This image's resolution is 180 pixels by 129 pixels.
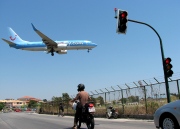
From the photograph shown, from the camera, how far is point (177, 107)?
7.82 metres

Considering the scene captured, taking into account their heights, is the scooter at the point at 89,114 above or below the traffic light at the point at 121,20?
below

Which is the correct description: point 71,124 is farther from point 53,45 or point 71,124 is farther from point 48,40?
point 53,45

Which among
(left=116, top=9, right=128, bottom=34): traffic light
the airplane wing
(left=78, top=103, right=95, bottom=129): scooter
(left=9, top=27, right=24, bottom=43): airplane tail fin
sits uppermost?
(left=9, top=27, right=24, bottom=43): airplane tail fin

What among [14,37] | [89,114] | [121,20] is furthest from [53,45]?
[89,114]

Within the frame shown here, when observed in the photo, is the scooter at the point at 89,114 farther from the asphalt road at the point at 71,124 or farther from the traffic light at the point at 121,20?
the traffic light at the point at 121,20

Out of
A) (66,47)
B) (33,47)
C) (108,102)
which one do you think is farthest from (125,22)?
(33,47)

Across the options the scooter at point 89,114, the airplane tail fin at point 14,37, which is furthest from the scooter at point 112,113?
the airplane tail fin at point 14,37

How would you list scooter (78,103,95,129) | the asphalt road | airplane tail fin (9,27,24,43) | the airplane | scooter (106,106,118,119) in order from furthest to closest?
airplane tail fin (9,27,24,43) → the airplane → scooter (106,106,118,119) → the asphalt road → scooter (78,103,95,129)

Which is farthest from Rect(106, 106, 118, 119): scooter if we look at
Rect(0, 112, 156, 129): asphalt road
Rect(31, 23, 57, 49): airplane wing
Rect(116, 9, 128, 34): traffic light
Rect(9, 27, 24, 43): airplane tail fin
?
Rect(9, 27, 24, 43): airplane tail fin

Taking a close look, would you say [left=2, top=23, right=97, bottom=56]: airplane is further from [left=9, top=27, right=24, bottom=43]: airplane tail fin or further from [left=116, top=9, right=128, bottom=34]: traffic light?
[left=116, top=9, right=128, bottom=34]: traffic light

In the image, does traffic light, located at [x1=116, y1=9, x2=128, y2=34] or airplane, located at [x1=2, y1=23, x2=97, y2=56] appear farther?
airplane, located at [x1=2, y1=23, x2=97, y2=56]

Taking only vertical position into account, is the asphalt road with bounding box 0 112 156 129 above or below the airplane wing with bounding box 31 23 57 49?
below

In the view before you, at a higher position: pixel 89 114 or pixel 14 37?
pixel 14 37

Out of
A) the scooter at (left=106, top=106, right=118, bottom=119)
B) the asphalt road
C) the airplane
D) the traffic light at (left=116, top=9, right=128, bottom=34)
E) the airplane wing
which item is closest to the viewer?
the asphalt road
